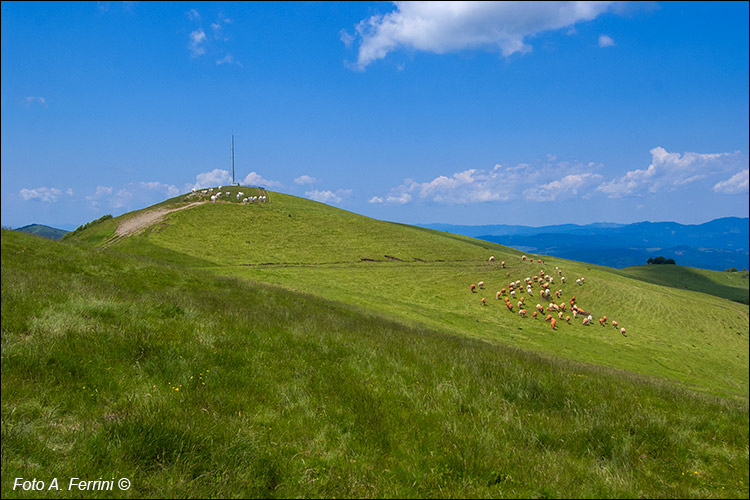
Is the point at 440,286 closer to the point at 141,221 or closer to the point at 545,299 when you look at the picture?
the point at 545,299

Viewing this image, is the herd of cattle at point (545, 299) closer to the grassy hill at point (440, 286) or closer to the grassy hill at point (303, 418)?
the grassy hill at point (440, 286)

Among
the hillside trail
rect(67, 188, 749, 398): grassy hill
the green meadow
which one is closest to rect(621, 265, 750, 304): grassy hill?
rect(67, 188, 749, 398): grassy hill

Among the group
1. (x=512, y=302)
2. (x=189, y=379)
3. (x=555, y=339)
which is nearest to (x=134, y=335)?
(x=189, y=379)

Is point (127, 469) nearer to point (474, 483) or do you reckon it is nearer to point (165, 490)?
point (165, 490)

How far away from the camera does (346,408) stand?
19.1ft

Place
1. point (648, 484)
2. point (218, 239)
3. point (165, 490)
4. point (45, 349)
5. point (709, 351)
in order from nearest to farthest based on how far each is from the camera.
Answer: point (165, 490) < point (648, 484) < point (45, 349) < point (709, 351) < point (218, 239)

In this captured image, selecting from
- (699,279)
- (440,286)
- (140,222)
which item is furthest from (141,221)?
(699,279)

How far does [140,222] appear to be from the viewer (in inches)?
2147

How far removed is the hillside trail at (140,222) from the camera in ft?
161

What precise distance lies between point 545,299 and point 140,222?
57934 millimetres

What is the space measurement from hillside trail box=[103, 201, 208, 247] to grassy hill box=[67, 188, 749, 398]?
140cm

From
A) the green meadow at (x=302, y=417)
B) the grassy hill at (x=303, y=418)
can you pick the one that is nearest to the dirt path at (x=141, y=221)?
the green meadow at (x=302, y=417)

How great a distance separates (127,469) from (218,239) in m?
53.1

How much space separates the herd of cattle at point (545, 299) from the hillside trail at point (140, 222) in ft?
153
